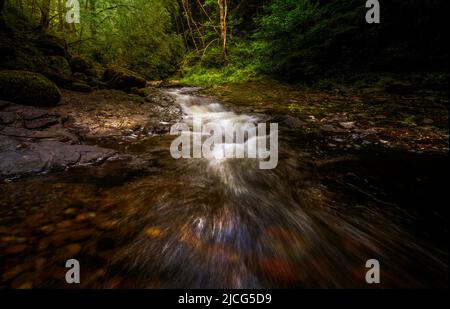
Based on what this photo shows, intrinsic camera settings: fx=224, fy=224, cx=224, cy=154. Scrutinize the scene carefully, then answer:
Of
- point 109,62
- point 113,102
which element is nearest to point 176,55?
point 109,62

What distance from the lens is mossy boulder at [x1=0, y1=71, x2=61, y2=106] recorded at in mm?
4883

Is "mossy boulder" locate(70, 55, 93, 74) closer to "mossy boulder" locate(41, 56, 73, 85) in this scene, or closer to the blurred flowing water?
"mossy boulder" locate(41, 56, 73, 85)

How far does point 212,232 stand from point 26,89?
18.3ft

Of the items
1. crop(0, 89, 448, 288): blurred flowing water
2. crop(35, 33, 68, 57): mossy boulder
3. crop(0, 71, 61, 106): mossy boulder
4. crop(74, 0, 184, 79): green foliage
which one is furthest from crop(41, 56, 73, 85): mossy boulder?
crop(0, 89, 448, 288): blurred flowing water

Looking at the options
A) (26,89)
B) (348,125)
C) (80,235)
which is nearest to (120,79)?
(26,89)

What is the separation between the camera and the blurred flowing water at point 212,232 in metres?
1.81

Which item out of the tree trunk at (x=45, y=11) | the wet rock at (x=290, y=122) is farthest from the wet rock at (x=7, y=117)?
the wet rock at (x=290, y=122)

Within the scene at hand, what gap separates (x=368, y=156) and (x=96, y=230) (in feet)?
12.7

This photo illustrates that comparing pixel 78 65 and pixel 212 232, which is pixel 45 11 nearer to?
pixel 78 65

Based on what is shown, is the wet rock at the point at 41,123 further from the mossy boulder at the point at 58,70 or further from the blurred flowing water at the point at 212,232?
the mossy boulder at the point at 58,70

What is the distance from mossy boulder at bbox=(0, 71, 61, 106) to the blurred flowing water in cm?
310

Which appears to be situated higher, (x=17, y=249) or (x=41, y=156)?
(x=41, y=156)

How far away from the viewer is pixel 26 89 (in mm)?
5008

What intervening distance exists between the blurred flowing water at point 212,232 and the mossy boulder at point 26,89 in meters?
3.10
